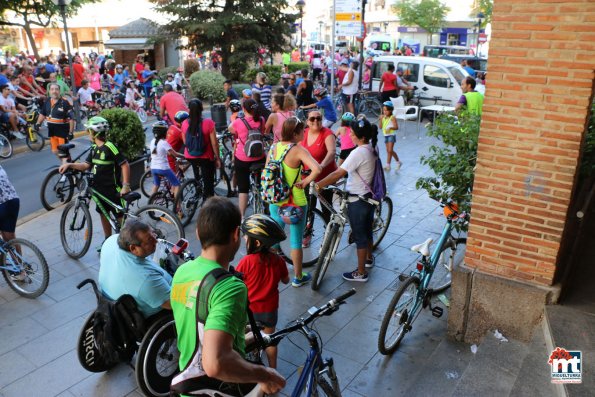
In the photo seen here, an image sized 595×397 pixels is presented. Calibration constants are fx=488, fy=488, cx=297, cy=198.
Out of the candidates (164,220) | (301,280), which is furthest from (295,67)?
(301,280)

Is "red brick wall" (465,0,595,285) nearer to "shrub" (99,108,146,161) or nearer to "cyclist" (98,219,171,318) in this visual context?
"cyclist" (98,219,171,318)

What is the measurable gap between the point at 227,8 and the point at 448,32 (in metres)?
33.7

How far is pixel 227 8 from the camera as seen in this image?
2180cm

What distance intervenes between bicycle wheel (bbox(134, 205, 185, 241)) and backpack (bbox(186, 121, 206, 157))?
1153mm

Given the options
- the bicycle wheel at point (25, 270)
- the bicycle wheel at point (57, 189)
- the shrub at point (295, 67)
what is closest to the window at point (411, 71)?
the shrub at point (295, 67)

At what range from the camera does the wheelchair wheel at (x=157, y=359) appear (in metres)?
3.70

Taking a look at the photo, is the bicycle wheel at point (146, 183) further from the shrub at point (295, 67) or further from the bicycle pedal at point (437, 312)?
the shrub at point (295, 67)

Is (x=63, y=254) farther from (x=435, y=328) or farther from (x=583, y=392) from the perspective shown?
(x=583, y=392)

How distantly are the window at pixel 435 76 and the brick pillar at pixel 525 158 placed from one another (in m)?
12.9

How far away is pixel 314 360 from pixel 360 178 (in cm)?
285

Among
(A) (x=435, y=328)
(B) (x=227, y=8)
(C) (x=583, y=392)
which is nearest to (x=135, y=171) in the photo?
(A) (x=435, y=328)

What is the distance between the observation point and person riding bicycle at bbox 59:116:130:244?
5941mm

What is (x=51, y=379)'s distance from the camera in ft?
13.6

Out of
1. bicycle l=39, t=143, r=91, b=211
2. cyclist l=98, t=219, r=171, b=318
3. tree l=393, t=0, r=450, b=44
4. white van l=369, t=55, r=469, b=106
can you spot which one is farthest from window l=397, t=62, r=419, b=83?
tree l=393, t=0, r=450, b=44
